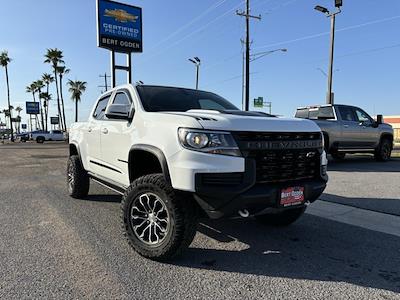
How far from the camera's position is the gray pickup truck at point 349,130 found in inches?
483

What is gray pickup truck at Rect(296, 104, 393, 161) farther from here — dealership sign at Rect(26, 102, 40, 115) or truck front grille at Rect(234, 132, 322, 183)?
dealership sign at Rect(26, 102, 40, 115)

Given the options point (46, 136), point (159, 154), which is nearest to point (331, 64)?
point (159, 154)

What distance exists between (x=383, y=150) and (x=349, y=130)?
2334 millimetres

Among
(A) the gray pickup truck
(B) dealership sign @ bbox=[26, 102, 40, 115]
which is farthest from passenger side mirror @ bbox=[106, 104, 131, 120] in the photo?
(B) dealership sign @ bbox=[26, 102, 40, 115]

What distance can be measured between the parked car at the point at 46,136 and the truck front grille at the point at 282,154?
48940mm

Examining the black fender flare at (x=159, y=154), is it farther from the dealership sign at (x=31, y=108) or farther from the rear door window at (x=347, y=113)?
the dealership sign at (x=31, y=108)

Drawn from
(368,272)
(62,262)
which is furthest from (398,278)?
(62,262)

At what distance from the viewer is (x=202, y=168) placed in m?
3.58

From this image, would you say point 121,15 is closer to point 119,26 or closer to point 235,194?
point 119,26

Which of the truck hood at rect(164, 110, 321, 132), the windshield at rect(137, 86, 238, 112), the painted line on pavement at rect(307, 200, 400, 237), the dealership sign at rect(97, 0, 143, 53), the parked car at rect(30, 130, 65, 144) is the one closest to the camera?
the truck hood at rect(164, 110, 321, 132)

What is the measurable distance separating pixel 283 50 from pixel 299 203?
30.0m

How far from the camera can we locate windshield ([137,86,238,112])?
4.91 m

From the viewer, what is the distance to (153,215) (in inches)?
160

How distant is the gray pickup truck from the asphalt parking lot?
6118 millimetres
